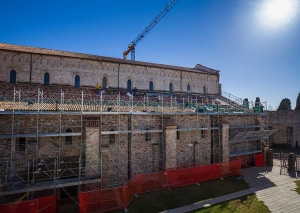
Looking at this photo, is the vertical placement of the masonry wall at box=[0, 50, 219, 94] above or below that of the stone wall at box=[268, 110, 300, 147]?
above

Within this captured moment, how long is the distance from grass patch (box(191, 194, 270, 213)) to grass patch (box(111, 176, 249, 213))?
1.06 metres

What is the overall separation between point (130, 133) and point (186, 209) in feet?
20.6

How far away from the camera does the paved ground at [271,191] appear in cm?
1083

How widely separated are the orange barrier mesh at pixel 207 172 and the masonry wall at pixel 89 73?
10871 mm

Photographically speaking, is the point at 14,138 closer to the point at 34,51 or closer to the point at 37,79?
the point at 37,79

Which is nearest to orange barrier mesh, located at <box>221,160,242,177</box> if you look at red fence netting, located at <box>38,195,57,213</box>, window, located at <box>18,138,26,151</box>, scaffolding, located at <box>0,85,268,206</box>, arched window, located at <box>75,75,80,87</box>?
scaffolding, located at <box>0,85,268,206</box>

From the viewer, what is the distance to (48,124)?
1154cm

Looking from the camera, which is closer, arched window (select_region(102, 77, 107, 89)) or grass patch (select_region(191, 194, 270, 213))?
grass patch (select_region(191, 194, 270, 213))

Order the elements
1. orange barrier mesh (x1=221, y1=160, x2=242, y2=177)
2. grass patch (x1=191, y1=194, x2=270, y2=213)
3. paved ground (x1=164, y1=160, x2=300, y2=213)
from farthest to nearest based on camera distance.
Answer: orange barrier mesh (x1=221, y1=160, x2=242, y2=177) < paved ground (x1=164, y1=160, x2=300, y2=213) < grass patch (x1=191, y1=194, x2=270, y2=213)

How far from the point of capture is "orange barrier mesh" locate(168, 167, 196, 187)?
13.2 m

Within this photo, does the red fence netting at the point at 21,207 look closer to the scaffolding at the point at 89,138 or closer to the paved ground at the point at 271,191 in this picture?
the scaffolding at the point at 89,138

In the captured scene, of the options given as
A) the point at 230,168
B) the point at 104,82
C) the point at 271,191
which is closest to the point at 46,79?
the point at 104,82

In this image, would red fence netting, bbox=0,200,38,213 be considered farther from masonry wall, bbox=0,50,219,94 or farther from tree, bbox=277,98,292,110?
tree, bbox=277,98,292,110

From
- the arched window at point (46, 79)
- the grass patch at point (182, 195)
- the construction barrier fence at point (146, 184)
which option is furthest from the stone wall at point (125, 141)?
the arched window at point (46, 79)
